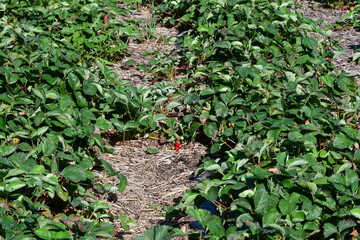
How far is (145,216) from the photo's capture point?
3.66 m

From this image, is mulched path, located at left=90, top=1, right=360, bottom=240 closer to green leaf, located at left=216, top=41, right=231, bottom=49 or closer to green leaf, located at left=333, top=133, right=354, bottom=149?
green leaf, located at left=216, top=41, right=231, bottom=49

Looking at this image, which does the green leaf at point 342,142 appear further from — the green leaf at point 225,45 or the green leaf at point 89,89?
the green leaf at point 89,89

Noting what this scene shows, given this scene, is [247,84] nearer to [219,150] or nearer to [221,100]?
[221,100]

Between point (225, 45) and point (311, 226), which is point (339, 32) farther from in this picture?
point (311, 226)

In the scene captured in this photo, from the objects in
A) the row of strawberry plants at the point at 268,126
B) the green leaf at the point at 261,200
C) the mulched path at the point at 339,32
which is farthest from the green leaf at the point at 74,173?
the mulched path at the point at 339,32

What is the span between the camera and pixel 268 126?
3920 millimetres

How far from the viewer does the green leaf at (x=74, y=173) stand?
3338mm

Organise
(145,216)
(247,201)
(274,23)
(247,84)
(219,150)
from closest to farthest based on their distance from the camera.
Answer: (247,201) → (145,216) → (219,150) → (247,84) → (274,23)

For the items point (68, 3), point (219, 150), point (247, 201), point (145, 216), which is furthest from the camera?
point (68, 3)

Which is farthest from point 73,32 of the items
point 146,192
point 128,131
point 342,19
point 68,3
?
point 342,19

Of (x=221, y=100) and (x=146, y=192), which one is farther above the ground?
(x=221, y=100)

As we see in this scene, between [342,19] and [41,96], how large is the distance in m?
3.71

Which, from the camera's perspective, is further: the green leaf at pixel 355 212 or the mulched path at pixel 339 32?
the mulched path at pixel 339 32

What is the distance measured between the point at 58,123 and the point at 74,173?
555 mm
